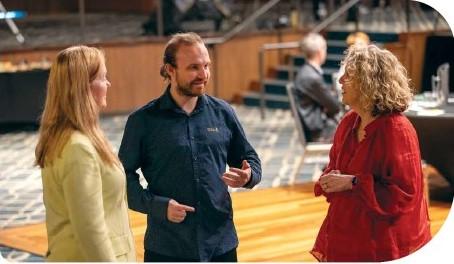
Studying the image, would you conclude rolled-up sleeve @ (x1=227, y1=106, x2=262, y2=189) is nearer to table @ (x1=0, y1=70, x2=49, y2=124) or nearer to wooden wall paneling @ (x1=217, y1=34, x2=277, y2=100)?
table @ (x1=0, y1=70, x2=49, y2=124)

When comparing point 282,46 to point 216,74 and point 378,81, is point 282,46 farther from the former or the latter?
point 378,81

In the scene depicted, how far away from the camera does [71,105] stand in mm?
3031

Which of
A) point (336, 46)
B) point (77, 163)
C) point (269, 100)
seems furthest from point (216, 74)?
point (77, 163)

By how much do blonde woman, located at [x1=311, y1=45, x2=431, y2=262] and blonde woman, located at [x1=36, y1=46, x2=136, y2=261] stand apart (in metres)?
0.90

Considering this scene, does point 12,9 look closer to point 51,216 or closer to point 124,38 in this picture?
point 124,38

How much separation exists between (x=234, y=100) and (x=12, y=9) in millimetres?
4013

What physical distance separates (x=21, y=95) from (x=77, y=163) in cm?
913

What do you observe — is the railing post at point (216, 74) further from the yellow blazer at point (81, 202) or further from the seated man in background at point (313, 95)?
the yellow blazer at point (81, 202)

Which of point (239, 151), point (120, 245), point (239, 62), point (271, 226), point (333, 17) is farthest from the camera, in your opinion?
point (239, 62)

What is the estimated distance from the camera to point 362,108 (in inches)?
142

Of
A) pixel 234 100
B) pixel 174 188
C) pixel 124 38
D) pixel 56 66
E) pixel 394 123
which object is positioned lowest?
pixel 234 100

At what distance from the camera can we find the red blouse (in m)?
3.54

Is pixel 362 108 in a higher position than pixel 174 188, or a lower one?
higher

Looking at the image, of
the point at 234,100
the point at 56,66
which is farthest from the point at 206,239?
the point at 234,100
